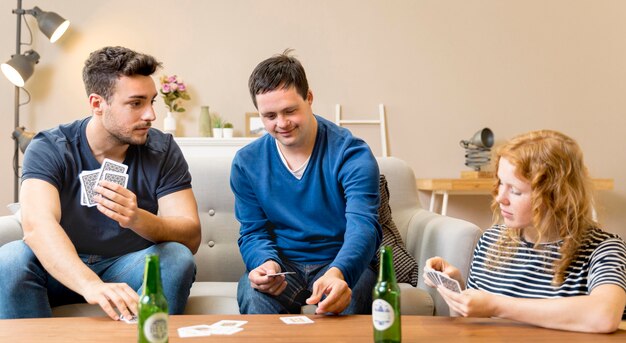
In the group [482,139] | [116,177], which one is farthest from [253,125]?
[116,177]

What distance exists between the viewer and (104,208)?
5.92 feet

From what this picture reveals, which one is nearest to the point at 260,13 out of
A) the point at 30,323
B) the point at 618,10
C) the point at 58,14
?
the point at 58,14

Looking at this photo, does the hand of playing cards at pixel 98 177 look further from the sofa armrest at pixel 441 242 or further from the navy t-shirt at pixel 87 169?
the sofa armrest at pixel 441 242

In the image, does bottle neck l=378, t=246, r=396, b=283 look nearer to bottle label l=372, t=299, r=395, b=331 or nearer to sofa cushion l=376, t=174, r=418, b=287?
bottle label l=372, t=299, r=395, b=331

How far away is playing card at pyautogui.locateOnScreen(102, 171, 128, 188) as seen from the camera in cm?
192

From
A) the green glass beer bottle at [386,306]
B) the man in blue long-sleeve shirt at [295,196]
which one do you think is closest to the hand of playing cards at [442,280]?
the green glass beer bottle at [386,306]

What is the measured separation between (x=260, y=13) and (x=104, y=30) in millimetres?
1180

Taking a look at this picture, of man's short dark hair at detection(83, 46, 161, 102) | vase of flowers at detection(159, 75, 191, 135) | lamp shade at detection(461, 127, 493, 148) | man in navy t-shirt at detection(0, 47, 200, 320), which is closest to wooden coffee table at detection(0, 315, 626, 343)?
man in navy t-shirt at detection(0, 47, 200, 320)

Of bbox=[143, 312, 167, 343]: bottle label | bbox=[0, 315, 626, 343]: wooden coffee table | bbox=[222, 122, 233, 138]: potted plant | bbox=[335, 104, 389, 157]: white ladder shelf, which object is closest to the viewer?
bbox=[143, 312, 167, 343]: bottle label

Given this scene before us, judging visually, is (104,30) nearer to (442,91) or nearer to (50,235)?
(442,91)

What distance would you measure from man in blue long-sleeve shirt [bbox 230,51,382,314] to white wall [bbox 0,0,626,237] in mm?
2935

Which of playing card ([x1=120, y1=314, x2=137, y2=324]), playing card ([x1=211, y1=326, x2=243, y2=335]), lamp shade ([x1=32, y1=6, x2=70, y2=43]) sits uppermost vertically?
lamp shade ([x1=32, y1=6, x2=70, y2=43])

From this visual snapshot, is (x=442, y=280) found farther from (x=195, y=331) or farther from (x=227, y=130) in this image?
(x=227, y=130)

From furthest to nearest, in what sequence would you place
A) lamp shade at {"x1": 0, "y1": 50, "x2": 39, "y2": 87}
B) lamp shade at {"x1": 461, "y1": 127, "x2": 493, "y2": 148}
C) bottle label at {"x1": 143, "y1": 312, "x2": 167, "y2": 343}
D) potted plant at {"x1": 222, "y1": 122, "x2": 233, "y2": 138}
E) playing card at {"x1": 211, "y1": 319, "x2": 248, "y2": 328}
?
lamp shade at {"x1": 461, "y1": 127, "x2": 493, "y2": 148}
potted plant at {"x1": 222, "y1": 122, "x2": 233, "y2": 138}
lamp shade at {"x1": 0, "y1": 50, "x2": 39, "y2": 87}
playing card at {"x1": 211, "y1": 319, "x2": 248, "y2": 328}
bottle label at {"x1": 143, "y1": 312, "x2": 167, "y2": 343}
